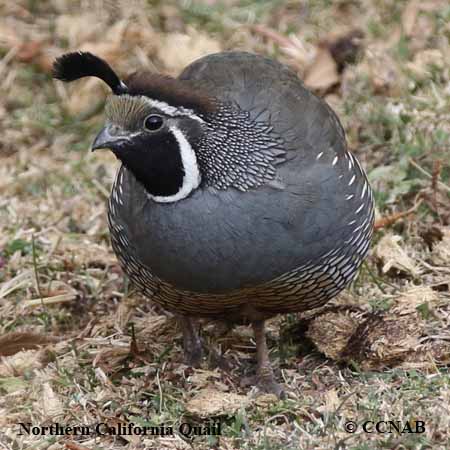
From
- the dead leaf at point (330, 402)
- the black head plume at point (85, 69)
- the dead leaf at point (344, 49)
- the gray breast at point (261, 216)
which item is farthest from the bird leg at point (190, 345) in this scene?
the dead leaf at point (344, 49)

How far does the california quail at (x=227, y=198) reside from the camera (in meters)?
4.05

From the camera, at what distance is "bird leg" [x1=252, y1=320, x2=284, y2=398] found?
4.50 m

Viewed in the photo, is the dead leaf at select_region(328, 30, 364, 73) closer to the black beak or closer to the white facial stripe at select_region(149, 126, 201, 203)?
the white facial stripe at select_region(149, 126, 201, 203)

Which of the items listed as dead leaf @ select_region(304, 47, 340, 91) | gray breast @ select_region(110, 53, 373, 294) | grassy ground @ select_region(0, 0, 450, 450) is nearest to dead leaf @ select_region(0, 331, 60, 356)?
grassy ground @ select_region(0, 0, 450, 450)

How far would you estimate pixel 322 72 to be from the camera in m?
6.75

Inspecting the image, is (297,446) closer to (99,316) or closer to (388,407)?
(388,407)

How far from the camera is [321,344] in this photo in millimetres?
4668

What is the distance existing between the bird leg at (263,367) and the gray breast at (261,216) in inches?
18.4

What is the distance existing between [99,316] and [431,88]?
2.47m

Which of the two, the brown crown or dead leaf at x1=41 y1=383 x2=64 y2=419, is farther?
dead leaf at x1=41 y1=383 x2=64 y2=419

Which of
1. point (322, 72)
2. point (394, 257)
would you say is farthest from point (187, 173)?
point (322, 72)

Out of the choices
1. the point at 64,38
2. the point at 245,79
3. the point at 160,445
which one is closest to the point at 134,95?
the point at 245,79

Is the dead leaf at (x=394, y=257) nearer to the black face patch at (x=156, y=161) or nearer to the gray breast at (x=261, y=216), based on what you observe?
the gray breast at (x=261, y=216)

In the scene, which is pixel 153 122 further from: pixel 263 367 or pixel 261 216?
pixel 263 367
